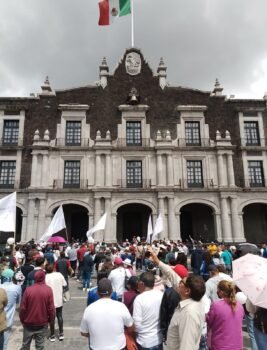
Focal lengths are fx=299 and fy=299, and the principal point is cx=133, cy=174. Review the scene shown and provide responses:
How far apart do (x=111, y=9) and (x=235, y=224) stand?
20.0 metres

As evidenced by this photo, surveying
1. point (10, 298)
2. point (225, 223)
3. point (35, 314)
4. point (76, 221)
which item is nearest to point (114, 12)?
point (76, 221)

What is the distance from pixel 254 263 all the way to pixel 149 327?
1.71m

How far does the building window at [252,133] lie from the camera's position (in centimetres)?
2866

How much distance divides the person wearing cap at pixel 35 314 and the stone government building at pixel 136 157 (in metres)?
19.3

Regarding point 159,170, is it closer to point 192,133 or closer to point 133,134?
point 133,134

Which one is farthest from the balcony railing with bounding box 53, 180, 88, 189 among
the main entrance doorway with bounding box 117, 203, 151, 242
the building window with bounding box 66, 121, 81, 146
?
the main entrance doorway with bounding box 117, 203, 151, 242

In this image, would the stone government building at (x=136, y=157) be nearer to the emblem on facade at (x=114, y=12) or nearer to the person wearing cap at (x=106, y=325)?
the emblem on facade at (x=114, y=12)

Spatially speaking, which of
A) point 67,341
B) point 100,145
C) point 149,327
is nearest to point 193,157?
point 100,145

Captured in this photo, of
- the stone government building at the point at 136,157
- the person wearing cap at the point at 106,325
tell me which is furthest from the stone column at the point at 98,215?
the person wearing cap at the point at 106,325

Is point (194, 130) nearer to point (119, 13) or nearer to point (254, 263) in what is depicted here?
point (119, 13)

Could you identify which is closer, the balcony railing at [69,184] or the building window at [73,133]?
the balcony railing at [69,184]

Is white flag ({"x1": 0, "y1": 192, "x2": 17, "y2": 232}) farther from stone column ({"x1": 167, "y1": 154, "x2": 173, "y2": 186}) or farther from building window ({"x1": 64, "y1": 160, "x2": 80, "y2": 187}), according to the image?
A: stone column ({"x1": 167, "y1": 154, "x2": 173, "y2": 186})

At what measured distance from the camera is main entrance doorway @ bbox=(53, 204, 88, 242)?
2745 cm

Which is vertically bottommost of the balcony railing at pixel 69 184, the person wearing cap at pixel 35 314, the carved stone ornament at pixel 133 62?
the person wearing cap at pixel 35 314
